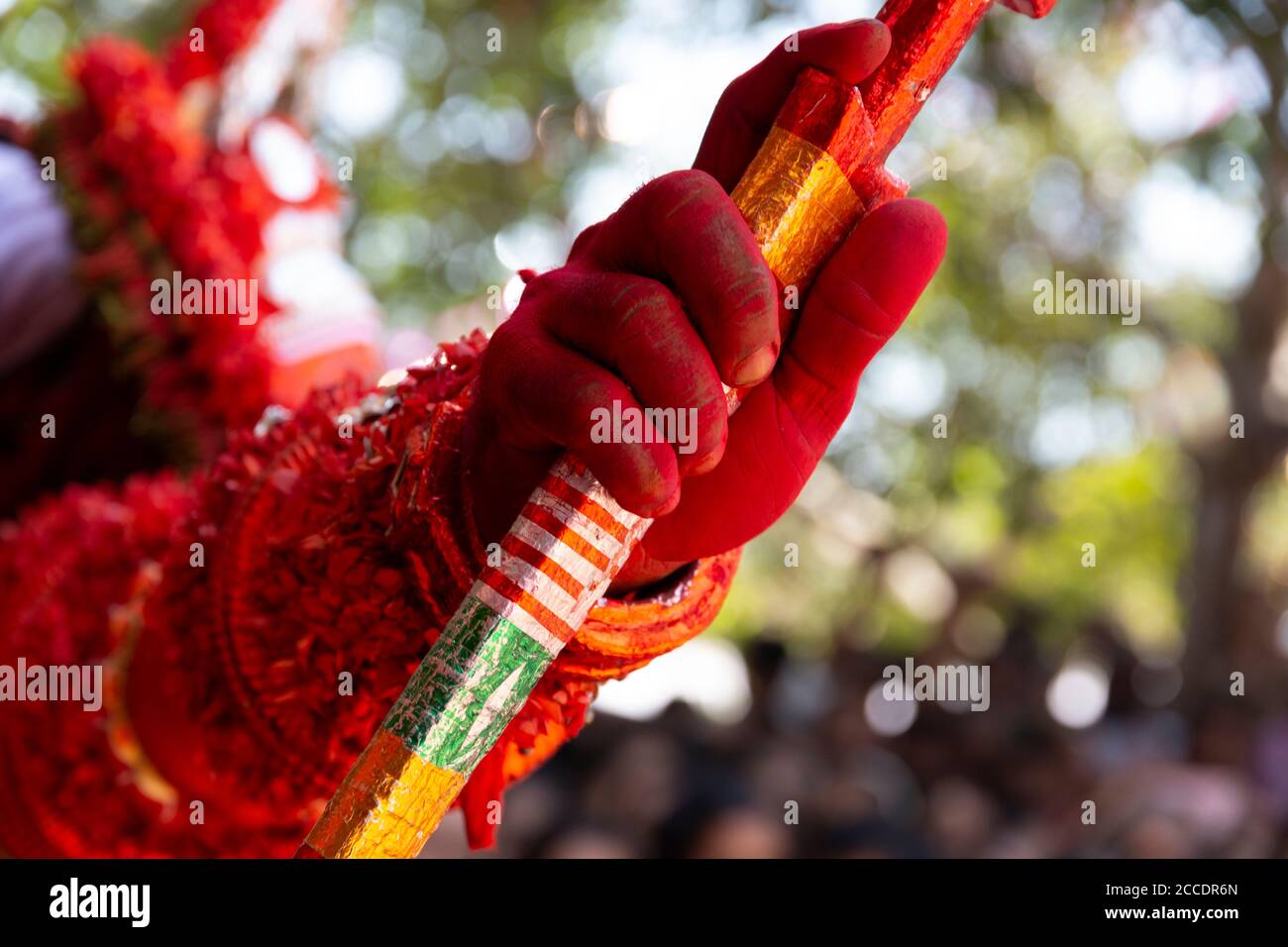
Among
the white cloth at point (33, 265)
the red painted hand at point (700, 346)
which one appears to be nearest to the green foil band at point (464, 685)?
the red painted hand at point (700, 346)

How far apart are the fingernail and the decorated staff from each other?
0.02m

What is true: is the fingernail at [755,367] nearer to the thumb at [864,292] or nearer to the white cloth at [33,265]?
the thumb at [864,292]

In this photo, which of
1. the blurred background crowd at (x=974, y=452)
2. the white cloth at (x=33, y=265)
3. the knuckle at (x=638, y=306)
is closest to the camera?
the knuckle at (x=638, y=306)

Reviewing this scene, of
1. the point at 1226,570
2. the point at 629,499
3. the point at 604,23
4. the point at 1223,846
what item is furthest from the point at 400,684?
the point at 604,23

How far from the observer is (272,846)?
1.32 meters

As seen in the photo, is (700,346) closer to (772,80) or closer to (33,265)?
(772,80)

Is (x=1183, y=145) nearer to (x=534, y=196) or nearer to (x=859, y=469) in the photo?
(x=859, y=469)

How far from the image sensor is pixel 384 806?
2.54 ft

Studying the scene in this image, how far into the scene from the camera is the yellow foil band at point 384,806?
2.54 feet

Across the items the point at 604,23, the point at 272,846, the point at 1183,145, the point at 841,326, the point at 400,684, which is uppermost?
the point at 604,23

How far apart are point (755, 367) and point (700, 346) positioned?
1.6 inches

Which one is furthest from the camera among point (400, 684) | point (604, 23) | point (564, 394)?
point (604, 23)

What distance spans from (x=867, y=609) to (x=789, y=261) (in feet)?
16.9

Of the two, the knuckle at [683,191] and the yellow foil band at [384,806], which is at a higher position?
the knuckle at [683,191]
